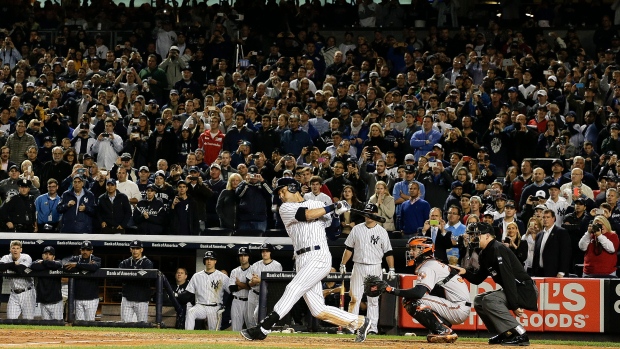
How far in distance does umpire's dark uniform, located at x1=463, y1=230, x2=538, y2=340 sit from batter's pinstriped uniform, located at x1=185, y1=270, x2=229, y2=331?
565cm

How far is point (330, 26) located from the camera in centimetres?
2706

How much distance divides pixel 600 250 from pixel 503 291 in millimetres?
4404

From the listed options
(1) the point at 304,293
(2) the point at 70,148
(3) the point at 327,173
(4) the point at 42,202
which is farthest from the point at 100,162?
(1) the point at 304,293

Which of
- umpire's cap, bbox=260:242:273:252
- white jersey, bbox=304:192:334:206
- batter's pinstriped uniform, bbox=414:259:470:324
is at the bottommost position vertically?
batter's pinstriped uniform, bbox=414:259:470:324

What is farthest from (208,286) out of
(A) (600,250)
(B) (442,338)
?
(A) (600,250)

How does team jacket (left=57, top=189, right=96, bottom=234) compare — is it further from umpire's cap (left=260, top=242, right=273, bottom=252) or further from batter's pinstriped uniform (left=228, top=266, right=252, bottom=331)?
umpire's cap (left=260, top=242, right=273, bottom=252)

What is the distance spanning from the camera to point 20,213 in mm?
17797

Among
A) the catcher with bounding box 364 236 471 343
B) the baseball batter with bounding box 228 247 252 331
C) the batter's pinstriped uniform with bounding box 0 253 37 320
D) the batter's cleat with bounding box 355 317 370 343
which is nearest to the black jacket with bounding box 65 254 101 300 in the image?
the batter's pinstriped uniform with bounding box 0 253 37 320

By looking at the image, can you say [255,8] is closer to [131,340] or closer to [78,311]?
[78,311]

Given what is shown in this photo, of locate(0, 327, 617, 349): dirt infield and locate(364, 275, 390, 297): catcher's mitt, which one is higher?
locate(364, 275, 390, 297): catcher's mitt

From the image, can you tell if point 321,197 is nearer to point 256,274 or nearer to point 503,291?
point 256,274

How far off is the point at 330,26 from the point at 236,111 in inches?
255

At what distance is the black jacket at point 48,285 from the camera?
1527cm

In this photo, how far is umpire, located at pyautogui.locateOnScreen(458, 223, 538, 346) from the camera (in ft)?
37.5
